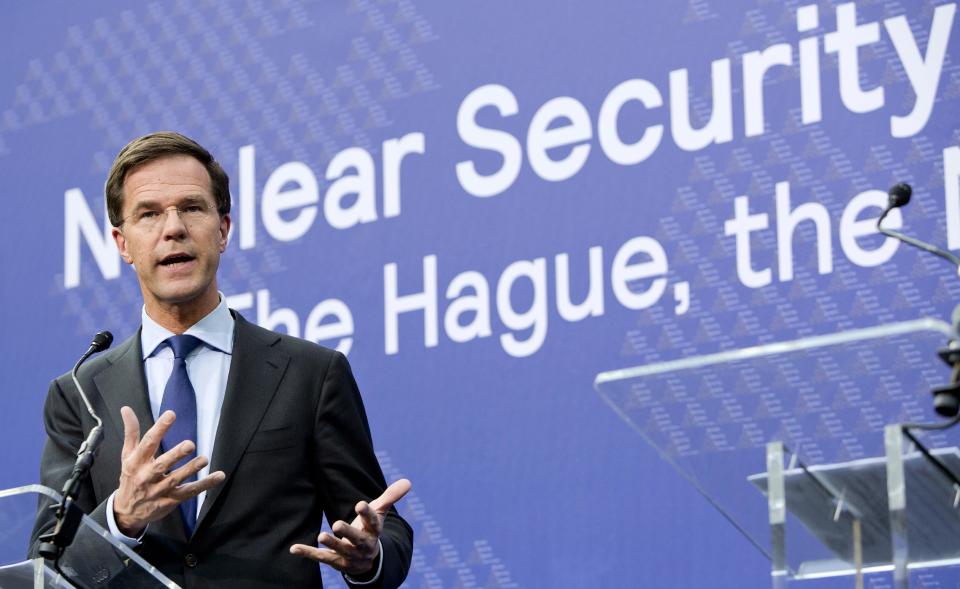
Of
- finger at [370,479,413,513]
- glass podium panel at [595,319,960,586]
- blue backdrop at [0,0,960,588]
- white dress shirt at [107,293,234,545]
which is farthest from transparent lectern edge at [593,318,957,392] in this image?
blue backdrop at [0,0,960,588]

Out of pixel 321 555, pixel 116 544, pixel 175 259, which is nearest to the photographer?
pixel 116 544

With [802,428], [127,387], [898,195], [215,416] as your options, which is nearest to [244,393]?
[215,416]

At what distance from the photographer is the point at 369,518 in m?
2.38

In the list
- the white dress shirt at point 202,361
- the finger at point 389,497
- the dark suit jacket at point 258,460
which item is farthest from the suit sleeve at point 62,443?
the finger at point 389,497

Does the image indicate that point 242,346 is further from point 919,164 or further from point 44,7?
point 44,7

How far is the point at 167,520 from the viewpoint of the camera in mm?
2543

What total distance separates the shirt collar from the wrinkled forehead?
7.5 inches

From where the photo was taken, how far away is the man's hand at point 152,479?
2256mm

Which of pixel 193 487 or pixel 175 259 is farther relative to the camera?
pixel 175 259

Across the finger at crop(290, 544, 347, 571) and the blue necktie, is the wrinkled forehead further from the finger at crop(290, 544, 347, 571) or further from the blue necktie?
the finger at crop(290, 544, 347, 571)

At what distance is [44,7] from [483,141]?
1.80 meters

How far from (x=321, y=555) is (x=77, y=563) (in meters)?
0.34

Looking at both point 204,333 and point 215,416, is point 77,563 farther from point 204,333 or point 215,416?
point 204,333

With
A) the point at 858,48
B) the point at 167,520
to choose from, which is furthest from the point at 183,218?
the point at 858,48
